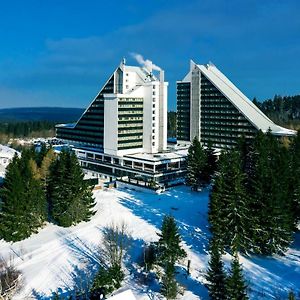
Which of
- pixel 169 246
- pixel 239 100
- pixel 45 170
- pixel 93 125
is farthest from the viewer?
pixel 239 100

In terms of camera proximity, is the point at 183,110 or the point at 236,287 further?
the point at 183,110

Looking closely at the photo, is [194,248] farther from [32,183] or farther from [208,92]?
[208,92]

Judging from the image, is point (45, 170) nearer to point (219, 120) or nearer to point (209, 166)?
point (209, 166)

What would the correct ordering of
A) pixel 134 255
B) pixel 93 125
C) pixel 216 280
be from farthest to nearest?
1. pixel 93 125
2. pixel 134 255
3. pixel 216 280

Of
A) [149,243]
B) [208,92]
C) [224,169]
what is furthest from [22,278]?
[208,92]

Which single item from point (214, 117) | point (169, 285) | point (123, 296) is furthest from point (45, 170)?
point (214, 117)

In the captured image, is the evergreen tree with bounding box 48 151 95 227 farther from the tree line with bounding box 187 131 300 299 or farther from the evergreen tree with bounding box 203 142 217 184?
the evergreen tree with bounding box 203 142 217 184

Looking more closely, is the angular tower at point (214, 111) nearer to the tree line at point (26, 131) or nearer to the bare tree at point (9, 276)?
the bare tree at point (9, 276)
